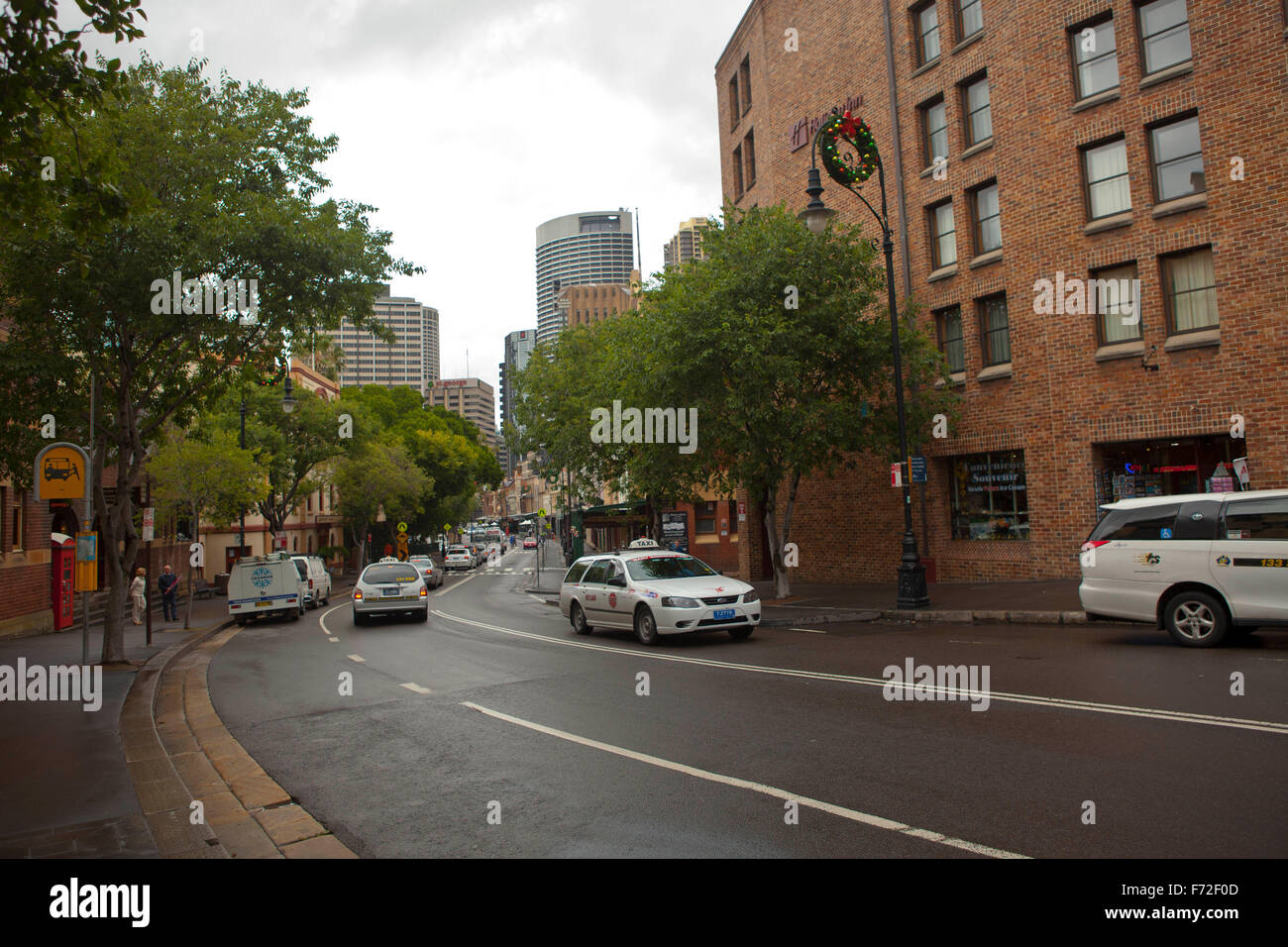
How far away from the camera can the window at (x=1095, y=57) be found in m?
18.7

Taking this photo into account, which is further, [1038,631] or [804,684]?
[1038,631]

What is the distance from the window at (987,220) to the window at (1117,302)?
298cm

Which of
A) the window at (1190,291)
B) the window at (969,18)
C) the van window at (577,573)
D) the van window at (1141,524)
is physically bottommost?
the van window at (577,573)

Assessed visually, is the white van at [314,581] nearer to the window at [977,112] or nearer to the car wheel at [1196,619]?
the window at [977,112]

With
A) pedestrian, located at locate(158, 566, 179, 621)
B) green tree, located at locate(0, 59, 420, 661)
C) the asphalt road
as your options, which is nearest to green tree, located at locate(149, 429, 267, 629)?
pedestrian, located at locate(158, 566, 179, 621)

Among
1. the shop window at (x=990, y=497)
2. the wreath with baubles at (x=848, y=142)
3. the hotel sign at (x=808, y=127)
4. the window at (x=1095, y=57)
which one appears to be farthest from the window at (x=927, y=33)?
the shop window at (x=990, y=497)

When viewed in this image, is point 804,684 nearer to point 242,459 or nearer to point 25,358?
point 25,358

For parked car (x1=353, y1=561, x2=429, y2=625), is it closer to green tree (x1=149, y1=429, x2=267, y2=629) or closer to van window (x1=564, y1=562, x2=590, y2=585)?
van window (x1=564, y1=562, x2=590, y2=585)

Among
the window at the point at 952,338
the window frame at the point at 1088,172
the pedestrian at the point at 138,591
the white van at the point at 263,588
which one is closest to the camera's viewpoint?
the window frame at the point at 1088,172

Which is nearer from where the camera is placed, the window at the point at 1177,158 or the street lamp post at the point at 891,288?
the street lamp post at the point at 891,288

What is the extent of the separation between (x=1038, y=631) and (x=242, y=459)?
1026 inches

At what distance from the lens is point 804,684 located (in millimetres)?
9367
